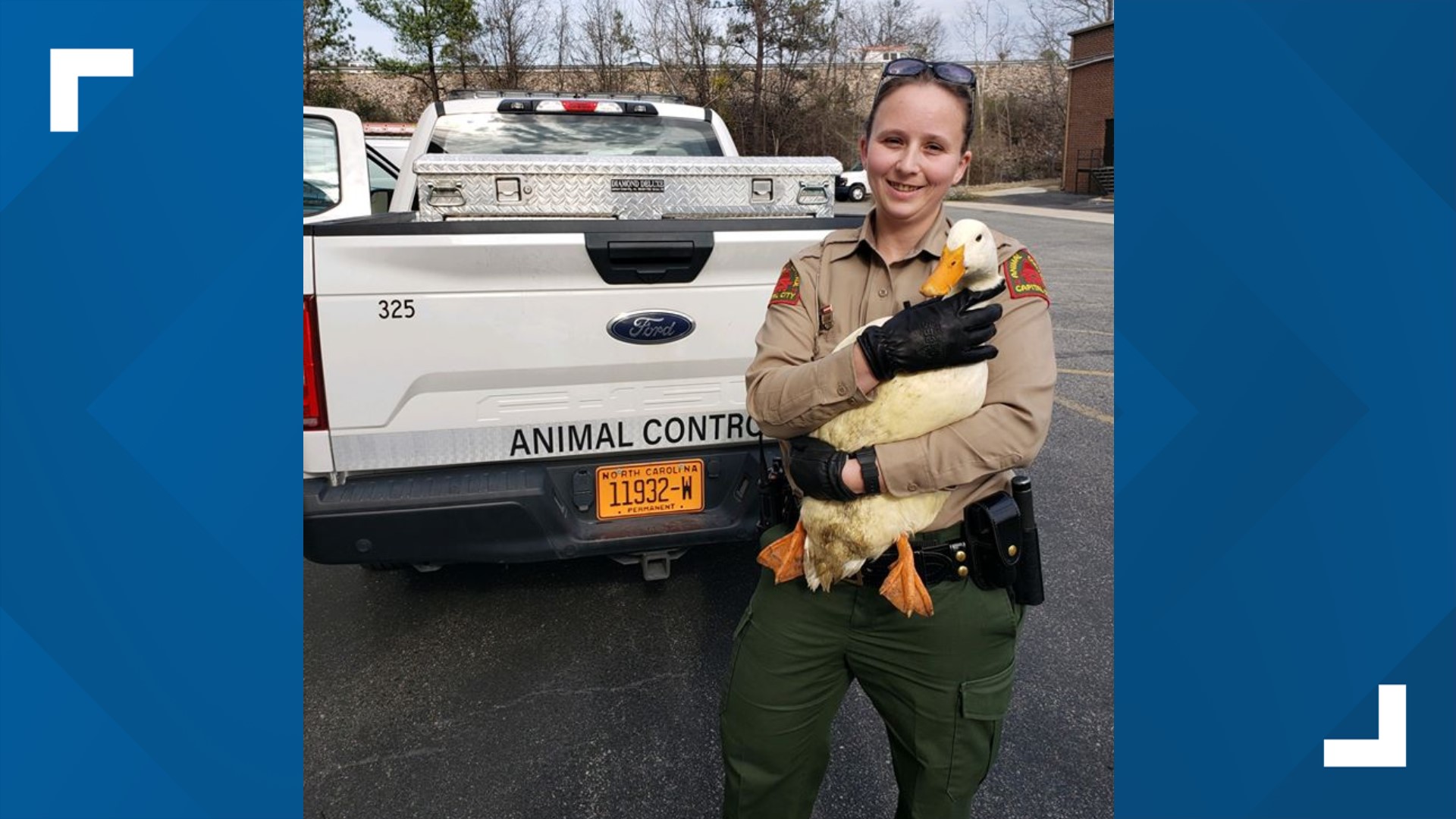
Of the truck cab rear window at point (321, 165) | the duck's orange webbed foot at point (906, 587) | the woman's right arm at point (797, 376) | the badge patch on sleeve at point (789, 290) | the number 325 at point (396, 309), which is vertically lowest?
the duck's orange webbed foot at point (906, 587)

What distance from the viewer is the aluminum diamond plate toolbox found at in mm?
2625

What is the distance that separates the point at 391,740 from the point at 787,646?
1533mm

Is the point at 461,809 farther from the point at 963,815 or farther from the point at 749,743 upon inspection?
the point at 963,815

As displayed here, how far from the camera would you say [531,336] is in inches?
103

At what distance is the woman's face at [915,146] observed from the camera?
1536mm

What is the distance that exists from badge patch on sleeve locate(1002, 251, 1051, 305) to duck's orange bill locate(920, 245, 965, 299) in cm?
16

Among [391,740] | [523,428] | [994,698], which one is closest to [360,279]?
[523,428]

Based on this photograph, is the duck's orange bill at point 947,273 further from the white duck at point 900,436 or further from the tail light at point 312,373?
Result: the tail light at point 312,373

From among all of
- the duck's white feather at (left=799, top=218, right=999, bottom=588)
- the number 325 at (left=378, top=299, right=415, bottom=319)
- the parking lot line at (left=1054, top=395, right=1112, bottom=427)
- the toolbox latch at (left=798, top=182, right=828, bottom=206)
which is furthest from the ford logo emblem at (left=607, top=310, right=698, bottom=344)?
the parking lot line at (left=1054, top=395, right=1112, bottom=427)

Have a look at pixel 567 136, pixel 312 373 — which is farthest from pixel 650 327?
pixel 567 136

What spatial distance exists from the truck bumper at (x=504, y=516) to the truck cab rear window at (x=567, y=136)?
218 centimetres
